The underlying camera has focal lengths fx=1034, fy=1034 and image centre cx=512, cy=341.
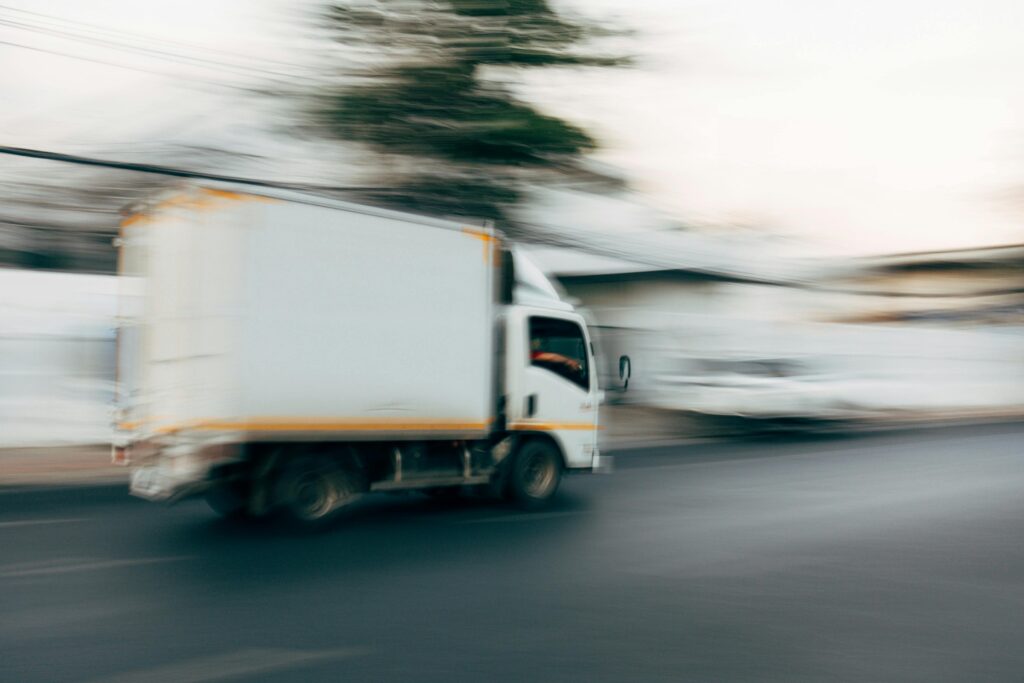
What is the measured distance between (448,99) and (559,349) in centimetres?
890

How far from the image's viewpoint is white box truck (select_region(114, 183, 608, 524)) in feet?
26.3

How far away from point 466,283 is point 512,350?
92 cm

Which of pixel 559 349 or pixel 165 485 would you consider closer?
pixel 165 485

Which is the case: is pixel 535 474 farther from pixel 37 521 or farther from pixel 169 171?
pixel 169 171

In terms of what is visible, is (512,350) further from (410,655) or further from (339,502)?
(410,655)

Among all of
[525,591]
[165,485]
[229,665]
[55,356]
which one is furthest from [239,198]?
[55,356]

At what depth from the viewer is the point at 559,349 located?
10578 millimetres

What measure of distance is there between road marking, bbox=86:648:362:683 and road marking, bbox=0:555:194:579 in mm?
2562

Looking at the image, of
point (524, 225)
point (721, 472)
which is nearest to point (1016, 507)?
point (721, 472)

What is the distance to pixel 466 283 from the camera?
9.48m

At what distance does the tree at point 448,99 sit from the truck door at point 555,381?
8309mm

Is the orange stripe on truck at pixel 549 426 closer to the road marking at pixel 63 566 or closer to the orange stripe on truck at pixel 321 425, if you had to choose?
the orange stripe on truck at pixel 321 425

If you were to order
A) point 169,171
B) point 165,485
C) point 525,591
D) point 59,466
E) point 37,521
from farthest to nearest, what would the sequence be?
point 59,466
point 169,171
point 37,521
point 165,485
point 525,591

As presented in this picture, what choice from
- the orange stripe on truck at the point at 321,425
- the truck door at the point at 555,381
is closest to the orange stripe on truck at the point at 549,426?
the truck door at the point at 555,381
